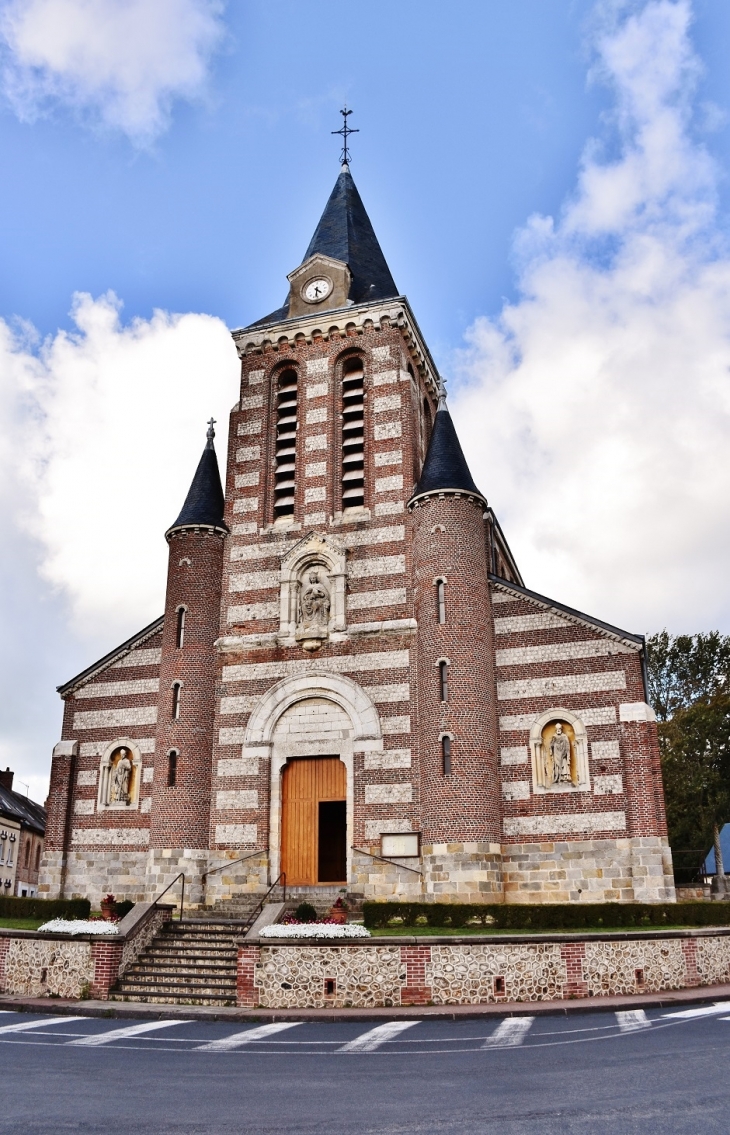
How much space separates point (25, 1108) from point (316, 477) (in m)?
20.7

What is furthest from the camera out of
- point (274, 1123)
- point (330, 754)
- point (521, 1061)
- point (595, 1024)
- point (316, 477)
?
point (316, 477)

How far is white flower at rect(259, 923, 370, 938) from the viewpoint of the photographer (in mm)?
16031

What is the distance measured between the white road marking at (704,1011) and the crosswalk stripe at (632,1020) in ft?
1.17

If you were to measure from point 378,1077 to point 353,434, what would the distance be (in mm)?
20282

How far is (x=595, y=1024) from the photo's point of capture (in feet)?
44.4

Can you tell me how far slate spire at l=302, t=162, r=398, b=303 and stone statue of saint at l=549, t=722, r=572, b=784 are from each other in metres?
13.9

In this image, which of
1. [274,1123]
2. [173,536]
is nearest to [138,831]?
[173,536]

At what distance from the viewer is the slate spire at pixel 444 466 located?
2514 cm

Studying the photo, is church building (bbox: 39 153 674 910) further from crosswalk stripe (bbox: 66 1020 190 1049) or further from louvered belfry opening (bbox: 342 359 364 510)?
crosswalk stripe (bbox: 66 1020 190 1049)

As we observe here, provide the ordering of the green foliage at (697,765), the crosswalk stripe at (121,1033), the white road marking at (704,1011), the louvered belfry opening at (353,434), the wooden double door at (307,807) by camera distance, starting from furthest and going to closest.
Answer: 1. the green foliage at (697,765)
2. the louvered belfry opening at (353,434)
3. the wooden double door at (307,807)
4. the white road marking at (704,1011)
5. the crosswalk stripe at (121,1033)

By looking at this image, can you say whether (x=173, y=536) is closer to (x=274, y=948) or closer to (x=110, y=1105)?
(x=274, y=948)

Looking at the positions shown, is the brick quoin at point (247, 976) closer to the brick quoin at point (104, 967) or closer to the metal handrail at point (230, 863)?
the brick quoin at point (104, 967)

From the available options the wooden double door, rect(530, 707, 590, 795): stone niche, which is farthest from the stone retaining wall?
the wooden double door

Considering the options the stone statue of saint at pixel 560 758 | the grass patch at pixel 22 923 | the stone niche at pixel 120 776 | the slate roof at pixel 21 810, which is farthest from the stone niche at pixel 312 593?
the slate roof at pixel 21 810
